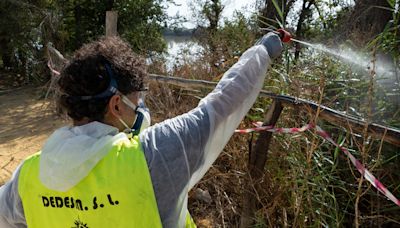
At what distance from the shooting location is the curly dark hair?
1258 mm

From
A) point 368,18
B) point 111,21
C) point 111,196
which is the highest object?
point 368,18

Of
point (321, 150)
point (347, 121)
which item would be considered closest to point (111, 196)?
point (347, 121)

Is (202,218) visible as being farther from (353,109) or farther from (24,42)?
(24,42)

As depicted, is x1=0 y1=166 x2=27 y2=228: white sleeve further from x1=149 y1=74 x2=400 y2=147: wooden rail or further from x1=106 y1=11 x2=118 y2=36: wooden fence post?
x1=106 y1=11 x2=118 y2=36: wooden fence post

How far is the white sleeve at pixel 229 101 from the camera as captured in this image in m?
1.29

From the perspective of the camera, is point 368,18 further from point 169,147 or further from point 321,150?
point 169,147

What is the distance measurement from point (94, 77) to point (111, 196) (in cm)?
36

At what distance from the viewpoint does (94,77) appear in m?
1.25

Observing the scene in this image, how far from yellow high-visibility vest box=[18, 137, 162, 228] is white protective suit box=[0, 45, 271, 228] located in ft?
0.09

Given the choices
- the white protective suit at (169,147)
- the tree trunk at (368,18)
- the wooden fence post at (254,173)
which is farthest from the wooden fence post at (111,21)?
the white protective suit at (169,147)

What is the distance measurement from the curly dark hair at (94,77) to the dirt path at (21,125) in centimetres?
408

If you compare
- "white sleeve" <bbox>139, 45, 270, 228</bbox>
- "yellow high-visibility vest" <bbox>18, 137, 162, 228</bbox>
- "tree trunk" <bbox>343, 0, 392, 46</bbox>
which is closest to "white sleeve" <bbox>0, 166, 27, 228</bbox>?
"yellow high-visibility vest" <bbox>18, 137, 162, 228</bbox>

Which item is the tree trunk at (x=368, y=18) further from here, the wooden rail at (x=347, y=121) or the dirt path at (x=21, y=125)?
the dirt path at (x=21, y=125)

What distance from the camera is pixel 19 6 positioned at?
1105cm
